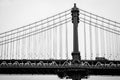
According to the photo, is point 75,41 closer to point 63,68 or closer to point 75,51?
point 75,51

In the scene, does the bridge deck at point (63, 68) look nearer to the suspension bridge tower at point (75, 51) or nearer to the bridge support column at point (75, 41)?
the suspension bridge tower at point (75, 51)

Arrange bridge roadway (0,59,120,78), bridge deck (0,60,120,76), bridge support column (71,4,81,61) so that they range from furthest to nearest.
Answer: bridge support column (71,4,81,61)
bridge deck (0,60,120,76)
bridge roadway (0,59,120,78)

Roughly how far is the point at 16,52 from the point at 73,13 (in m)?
13.2

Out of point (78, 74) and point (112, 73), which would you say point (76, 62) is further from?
point (112, 73)

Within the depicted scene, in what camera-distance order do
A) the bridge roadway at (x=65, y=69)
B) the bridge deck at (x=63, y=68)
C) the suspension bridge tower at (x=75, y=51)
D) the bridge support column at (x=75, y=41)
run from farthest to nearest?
the bridge support column at (x=75, y=41) → the bridge deck at (x=63, y=68) → the bridge roadway at (x=65, y=69) → the suspension bridge tower at (x=75, y=51)

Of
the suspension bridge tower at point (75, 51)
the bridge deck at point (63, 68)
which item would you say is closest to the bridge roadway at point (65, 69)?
the bridge deck at point (63, 68)

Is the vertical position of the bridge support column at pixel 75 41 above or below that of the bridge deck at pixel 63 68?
above

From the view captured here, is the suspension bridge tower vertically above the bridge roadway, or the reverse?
the suspension bridge tower

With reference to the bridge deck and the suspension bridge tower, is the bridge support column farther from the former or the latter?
the bridge deck

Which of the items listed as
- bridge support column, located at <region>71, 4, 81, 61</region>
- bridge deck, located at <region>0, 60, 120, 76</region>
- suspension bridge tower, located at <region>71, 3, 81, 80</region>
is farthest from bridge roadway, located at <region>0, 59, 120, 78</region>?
bridge support column, located at <region>71, 4, 81, 61</region>

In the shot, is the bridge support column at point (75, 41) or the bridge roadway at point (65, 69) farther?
the bridge support column at point (75, 41)

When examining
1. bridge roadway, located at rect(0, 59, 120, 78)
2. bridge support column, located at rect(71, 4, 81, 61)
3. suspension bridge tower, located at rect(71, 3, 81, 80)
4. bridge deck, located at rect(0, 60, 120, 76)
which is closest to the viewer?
suspension bridge tower, located at rect(71, 3, 81, 80)

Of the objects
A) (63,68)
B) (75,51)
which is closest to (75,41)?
(75,51)

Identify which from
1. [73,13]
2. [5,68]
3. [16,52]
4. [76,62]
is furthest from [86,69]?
[16,52]
